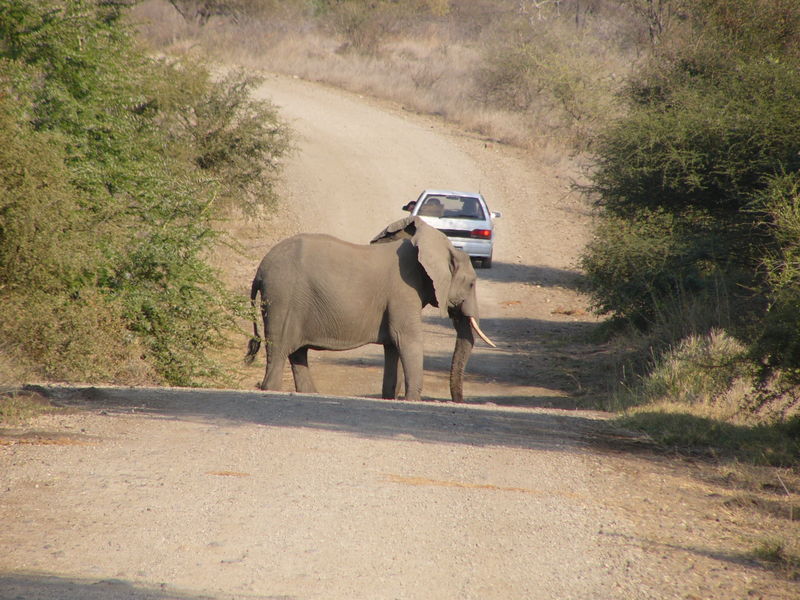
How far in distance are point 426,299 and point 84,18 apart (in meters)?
6.62

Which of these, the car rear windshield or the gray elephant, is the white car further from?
the gray elephant

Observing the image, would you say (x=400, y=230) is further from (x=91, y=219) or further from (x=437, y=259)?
(x=91, y=219)

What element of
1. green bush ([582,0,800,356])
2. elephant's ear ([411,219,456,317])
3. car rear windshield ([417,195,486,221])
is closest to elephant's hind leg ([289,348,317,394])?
elephant's ear ([411,219,456,317])

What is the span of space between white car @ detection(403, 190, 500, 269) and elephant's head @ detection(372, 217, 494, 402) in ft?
36.8

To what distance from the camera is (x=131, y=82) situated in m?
15.2

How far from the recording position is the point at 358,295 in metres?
12.1

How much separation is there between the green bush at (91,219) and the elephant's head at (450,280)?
8.97 feet

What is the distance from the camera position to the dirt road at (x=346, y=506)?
493cm

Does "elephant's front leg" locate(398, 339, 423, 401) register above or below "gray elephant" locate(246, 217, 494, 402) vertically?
below

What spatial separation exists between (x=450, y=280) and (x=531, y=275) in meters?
14.3

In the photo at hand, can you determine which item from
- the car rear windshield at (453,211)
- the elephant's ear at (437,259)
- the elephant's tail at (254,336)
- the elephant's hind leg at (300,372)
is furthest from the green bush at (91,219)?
the car rear windshield at (453,211)

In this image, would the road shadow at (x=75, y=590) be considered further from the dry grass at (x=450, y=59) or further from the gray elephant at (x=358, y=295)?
the dry grass at (x=450, y=59)

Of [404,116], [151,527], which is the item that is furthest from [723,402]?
[404,116]

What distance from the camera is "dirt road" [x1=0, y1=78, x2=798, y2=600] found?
493 cm
